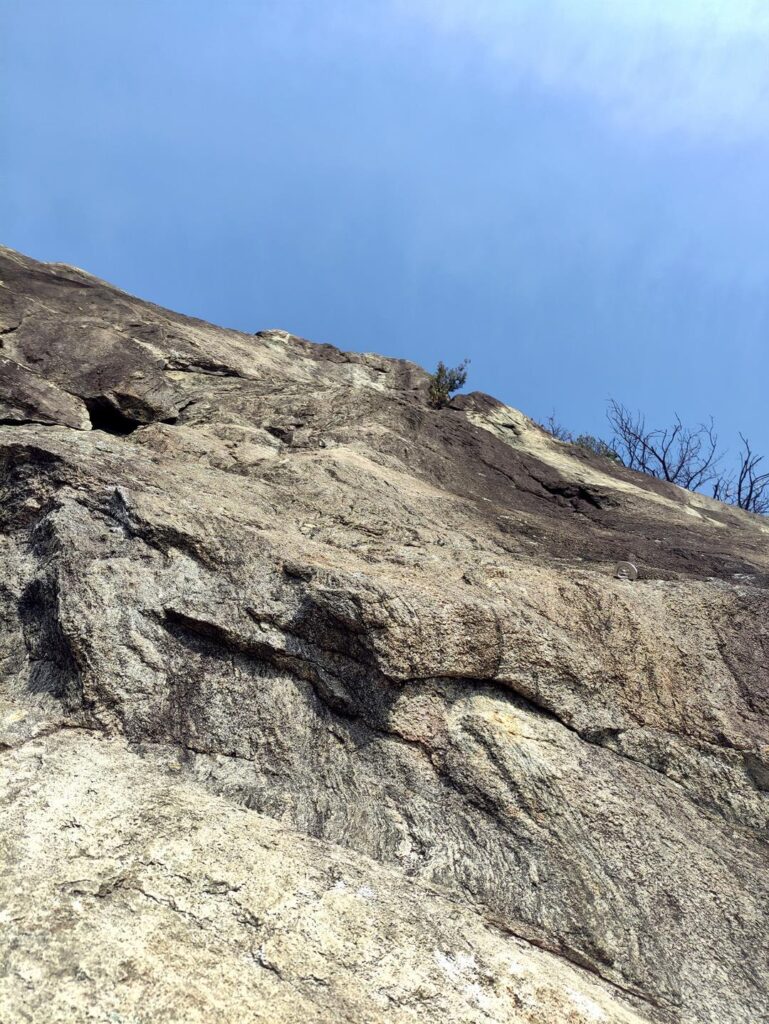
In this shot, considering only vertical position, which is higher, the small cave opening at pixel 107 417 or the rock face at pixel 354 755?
the small cave opening at pixel 107 417

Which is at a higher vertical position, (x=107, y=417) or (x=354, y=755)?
(x=107, y=417)

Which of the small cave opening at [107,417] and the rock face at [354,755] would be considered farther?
the small cave opening at [107,417]

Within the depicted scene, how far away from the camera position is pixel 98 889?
164 inches

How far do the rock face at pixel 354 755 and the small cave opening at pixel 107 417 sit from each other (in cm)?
195

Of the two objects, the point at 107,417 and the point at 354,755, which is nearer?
the point at 354,755

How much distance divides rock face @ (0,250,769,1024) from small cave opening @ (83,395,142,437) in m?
1.95

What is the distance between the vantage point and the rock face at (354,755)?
4.08 meters

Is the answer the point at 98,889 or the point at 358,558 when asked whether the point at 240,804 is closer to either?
the point at 98,889

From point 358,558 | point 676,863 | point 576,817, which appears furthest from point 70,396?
point 676,863

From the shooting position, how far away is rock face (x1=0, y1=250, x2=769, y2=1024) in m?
4.08

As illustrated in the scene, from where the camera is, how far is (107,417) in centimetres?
1270

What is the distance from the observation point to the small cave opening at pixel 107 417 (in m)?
12.5

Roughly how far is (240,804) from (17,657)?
2.55 m

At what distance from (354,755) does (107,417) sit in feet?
29.5
